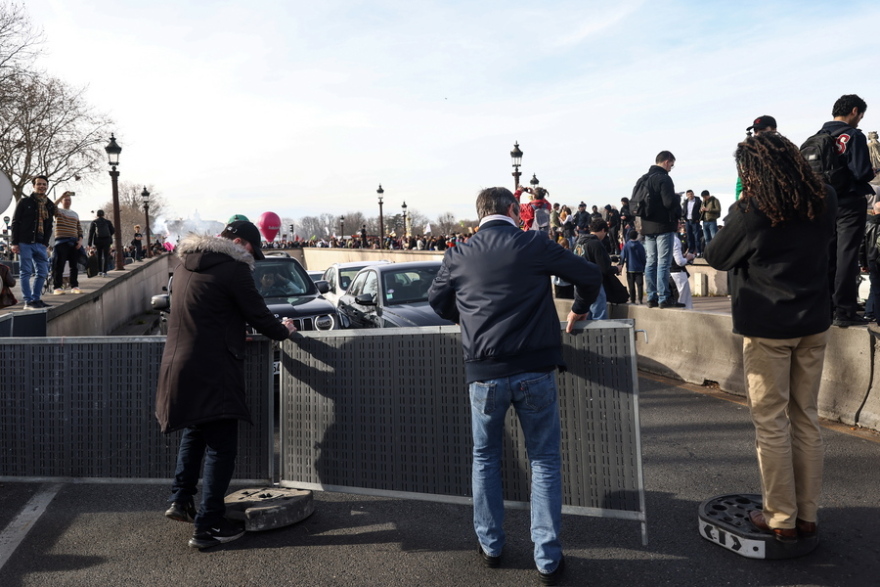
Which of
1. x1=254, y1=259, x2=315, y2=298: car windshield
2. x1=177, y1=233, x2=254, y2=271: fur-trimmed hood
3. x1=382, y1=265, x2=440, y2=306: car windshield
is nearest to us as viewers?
x1=177, y1=233, x2=254, y2=271: fur-trimmed hood

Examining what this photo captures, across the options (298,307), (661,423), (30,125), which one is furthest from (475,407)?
(30,125)

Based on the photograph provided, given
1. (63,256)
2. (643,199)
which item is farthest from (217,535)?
(63,256)

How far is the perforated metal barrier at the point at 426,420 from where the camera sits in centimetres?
433

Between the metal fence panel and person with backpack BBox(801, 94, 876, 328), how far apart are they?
11.8ft

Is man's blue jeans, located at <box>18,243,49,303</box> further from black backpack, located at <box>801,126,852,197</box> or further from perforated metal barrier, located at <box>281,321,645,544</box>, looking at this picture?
black backpack, located at <box>801,126,852,197</box>

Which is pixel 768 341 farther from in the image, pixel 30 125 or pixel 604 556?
pixel 30 125

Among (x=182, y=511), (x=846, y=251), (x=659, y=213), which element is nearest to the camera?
(x=182, y=511)

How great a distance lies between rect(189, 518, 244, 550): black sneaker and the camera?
4570mm

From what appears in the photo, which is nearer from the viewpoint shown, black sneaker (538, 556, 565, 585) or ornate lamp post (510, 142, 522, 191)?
black sneaker (538, 556, 565, 585)

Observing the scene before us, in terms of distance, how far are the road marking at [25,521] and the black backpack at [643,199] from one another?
7.39m

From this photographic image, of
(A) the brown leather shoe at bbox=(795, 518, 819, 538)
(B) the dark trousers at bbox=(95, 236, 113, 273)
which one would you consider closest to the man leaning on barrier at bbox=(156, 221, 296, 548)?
(A) the brown leather shoe at bbox=(795, 518, 819, 538)

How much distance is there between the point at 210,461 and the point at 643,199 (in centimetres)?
705

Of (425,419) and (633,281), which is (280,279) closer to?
(425,419)

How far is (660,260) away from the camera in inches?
406
